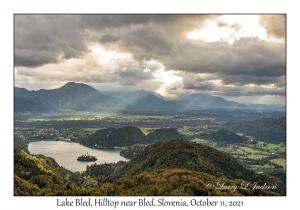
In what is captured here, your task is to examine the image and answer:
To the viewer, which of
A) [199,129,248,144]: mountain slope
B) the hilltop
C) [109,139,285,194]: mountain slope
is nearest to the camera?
the hilltop

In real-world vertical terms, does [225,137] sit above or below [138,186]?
below

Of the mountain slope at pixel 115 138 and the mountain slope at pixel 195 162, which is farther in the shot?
the mountain slope at pixel 115 138

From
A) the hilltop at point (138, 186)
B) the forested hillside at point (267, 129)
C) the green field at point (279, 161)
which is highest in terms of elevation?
the hilltop at point (138, 186)

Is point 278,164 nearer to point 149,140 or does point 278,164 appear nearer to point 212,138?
point 212,138

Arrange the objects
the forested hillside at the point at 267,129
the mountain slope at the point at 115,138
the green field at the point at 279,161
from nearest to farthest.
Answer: the green field at the point at 279,161 < the forested hillside at the point at 267,129 < the mountain slope at the point at 115,138

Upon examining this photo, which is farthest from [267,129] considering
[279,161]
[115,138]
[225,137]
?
[115,138]

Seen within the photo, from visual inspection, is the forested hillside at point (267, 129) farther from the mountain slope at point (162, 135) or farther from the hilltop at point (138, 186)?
the hilltop at point (138, 186)

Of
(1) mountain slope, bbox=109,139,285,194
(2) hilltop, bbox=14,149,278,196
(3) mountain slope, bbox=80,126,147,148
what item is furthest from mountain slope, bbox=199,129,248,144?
(2) hilltop, bbox=14,149,278,196

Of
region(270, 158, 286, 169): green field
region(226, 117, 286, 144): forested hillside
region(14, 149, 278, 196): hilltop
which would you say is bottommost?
region(270, 158, 286, 169): green field

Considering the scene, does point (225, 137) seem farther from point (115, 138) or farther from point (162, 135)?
point (115, 138)

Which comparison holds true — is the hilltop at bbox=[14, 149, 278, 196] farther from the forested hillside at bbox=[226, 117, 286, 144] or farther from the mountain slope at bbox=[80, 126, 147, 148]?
the forested hillside at bbox=[226, 117, 286, 144]

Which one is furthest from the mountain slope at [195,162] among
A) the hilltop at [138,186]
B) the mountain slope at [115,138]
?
the mountain slope at [115,138]

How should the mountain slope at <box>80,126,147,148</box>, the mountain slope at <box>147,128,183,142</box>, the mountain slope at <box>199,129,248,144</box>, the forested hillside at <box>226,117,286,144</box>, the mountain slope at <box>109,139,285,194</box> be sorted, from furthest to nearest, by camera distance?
the mountain slope at <box>147,128,183,142</box>, the mountain slope at <box>199,129,248,144</box>, the mountain slope at <box>80,126,147,148</box>, the forested hillside at <box>226,117,286,144</box>, the mountain slope at <box>109,139,285,194</box>
